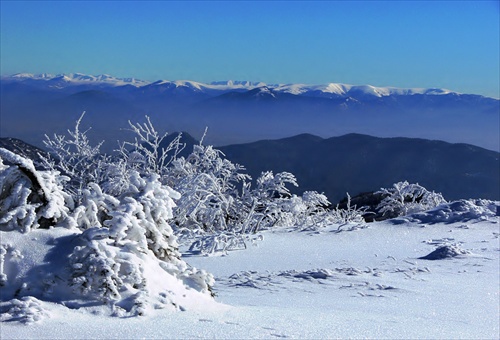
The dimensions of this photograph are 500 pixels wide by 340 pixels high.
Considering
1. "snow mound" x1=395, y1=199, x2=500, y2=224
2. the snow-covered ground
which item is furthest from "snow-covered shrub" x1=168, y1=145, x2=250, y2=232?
"snow mound" x1=395, y1=199, x2=500, y2=224

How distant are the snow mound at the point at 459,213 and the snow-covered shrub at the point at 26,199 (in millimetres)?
9341

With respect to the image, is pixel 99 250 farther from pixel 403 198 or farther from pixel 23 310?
pixel 403 198

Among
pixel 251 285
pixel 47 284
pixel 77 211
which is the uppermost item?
pixel 77 211

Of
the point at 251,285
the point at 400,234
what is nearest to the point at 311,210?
the point at 400,234

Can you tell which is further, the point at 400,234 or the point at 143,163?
the point at 143,163

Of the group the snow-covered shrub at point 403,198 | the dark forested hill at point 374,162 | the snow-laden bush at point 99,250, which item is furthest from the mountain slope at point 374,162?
the snow-laden bush at point 99,250

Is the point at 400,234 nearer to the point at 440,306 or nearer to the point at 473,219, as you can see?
the point at 473,219

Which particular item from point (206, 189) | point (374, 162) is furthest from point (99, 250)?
point (374, 162)

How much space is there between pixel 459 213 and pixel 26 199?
10.5 meters

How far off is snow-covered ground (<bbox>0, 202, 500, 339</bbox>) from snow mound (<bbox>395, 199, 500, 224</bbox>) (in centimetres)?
20

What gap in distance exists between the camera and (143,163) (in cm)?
1642

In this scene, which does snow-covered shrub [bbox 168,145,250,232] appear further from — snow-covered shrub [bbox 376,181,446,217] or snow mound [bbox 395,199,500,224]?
snow-covered shrub [bbox 376,181,446,217]

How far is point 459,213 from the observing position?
13500mm

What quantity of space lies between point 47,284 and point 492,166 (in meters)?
71.7
